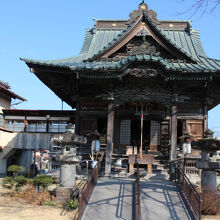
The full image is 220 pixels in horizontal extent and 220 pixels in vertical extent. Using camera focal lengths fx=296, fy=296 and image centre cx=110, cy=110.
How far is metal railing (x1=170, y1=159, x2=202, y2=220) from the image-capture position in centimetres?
1020

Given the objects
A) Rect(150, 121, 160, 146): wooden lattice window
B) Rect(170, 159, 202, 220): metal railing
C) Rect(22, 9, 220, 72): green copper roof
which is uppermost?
Rect(22, 9, 220, 72): green copper roof

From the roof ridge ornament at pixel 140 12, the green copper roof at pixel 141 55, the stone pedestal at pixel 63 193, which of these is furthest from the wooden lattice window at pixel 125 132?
the stone pedestal at pixel 63 193

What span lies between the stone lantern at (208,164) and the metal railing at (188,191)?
2.76ft

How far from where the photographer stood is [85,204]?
36.7 feet

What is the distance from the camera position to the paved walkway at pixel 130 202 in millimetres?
10430

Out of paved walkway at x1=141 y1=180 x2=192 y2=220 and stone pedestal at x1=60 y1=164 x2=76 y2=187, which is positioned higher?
stone pedestal at x1=60 y1=164 x2=76 y2=187

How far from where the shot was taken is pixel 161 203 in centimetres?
1154

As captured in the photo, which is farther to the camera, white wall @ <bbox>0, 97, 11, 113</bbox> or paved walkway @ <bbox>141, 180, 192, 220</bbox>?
white wall @ <bbox>0, 97, 11, 113</bbox>

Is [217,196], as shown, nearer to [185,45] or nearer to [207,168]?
[207,168]

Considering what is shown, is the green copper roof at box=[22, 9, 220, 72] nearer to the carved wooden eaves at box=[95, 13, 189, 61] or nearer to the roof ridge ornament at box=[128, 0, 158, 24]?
the carved wooden eaves at box=[95, 13, 189, 61]

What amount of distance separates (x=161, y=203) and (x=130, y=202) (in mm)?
1205

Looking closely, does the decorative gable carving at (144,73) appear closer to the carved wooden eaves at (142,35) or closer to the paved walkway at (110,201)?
the carved wooden eaves at (142,35)

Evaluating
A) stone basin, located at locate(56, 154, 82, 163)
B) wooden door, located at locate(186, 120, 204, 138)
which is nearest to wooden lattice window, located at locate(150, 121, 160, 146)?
wooden door, located at locate(186, 120, 204, 138)

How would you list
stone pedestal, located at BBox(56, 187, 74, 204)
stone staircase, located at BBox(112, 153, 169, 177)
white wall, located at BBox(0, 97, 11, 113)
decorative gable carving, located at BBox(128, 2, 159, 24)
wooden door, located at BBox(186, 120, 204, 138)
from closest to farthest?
stone pedestal, located at BBox(56, 187, 74, 204) < stone staircase, located at BBox(112, 153, 169, 177) < wooden door, located at BBox(186, 120, 204, 138) < decorative gable carving, located at BBox(128, 2, 159, 24) < white wall, located at BBox(0, 97, 11, 113)
